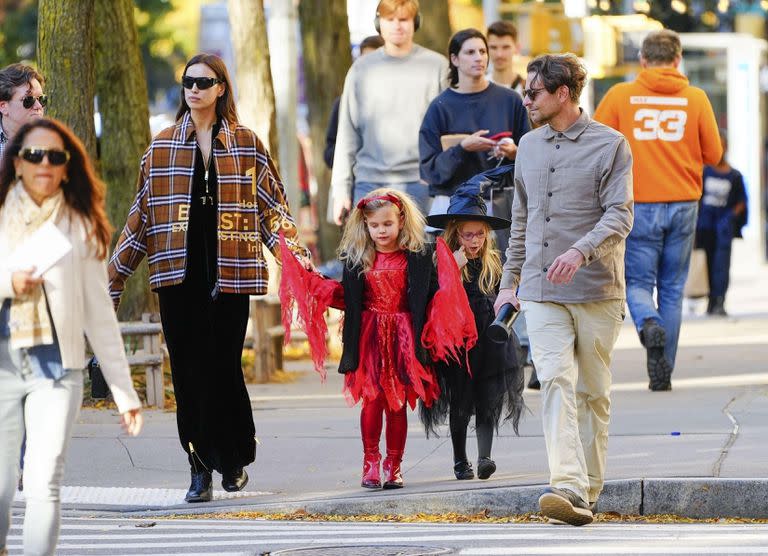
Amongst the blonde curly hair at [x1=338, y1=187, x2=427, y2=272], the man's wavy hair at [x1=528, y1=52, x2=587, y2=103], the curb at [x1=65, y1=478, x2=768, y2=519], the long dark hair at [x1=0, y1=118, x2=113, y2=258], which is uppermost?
the man's wavy hair at [x1=528, y1=52, x2=587, y2=103]

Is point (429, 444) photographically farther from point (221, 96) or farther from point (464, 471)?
point (221, 96)

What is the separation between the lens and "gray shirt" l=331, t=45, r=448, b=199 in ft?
37.5

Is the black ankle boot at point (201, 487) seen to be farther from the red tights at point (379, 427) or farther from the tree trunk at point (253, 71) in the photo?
the tree trunk at point (253, 71)

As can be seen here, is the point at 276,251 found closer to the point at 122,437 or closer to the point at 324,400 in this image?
the point at 122,437

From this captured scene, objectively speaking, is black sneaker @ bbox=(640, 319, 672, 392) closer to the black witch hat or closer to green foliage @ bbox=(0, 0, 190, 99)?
the black witch hat

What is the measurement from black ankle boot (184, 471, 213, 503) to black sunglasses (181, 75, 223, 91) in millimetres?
1770

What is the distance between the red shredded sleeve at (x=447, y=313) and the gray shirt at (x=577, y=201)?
1.82 feet

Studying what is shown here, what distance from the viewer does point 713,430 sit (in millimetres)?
9688

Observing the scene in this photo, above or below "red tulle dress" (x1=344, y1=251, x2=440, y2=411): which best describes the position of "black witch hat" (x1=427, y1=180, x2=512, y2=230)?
above

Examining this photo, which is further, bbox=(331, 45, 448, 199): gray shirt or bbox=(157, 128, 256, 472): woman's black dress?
bbox=(331, 45, 448, 199): gray shirt

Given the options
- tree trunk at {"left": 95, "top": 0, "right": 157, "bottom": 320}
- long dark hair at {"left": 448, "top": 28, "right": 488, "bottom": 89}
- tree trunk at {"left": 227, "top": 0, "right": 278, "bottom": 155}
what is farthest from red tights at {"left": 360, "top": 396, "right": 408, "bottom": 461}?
tree trunk at {"left": 227, "top": 0, "right": 278, "bottom": 155}

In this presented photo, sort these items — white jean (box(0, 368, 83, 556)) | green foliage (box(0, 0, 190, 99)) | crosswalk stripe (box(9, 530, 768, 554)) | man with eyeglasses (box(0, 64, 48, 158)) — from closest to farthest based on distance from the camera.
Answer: white jean (box(0, 368, 83, 556))
crosswalk stripe (box(9, 530, 768, 554))
man with eyeglasses (box(0, 64, 48, 158))
green foliage (box(0, 0, 190, 99))

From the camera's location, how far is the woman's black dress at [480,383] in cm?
854

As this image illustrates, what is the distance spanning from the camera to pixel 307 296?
8.26 m
